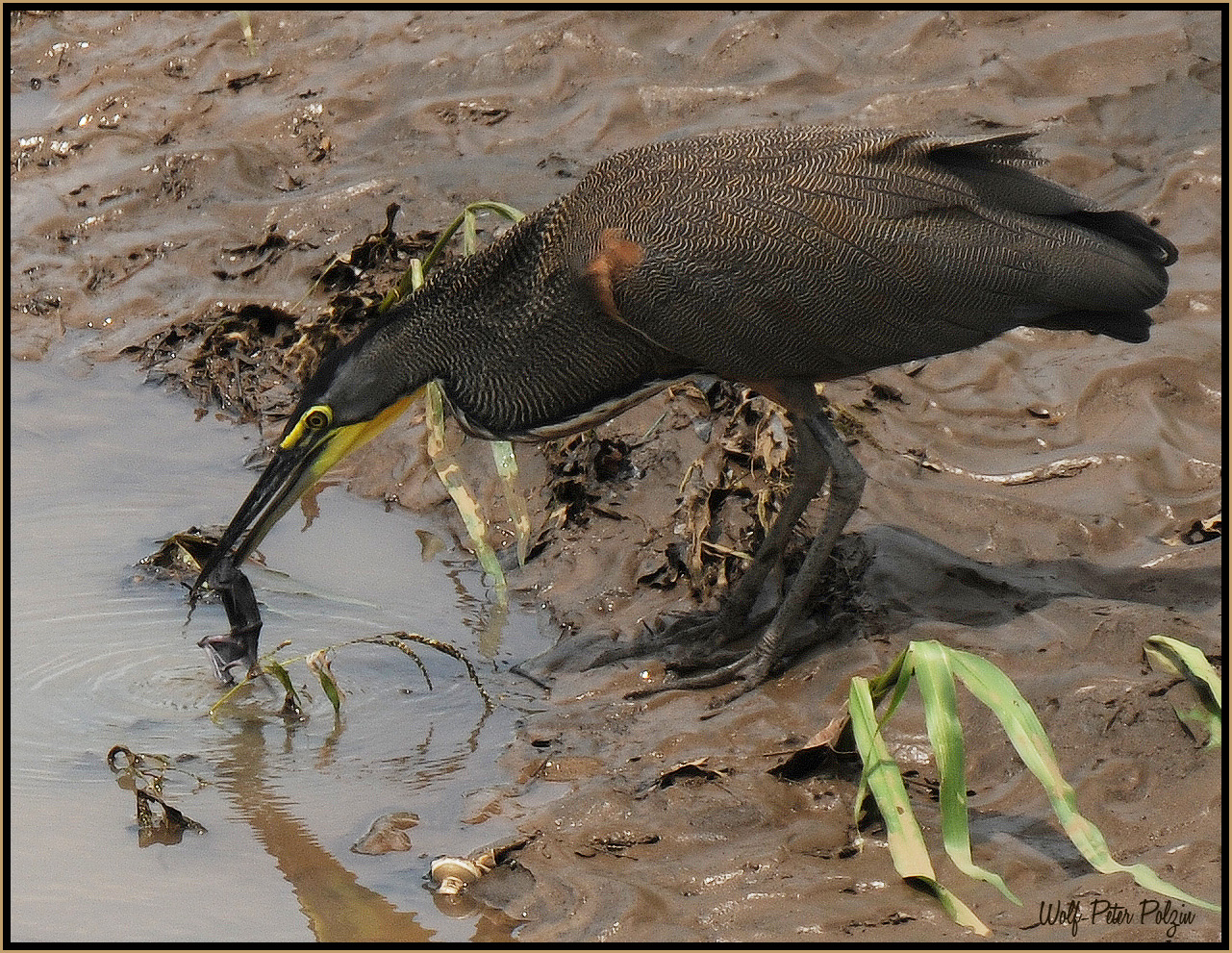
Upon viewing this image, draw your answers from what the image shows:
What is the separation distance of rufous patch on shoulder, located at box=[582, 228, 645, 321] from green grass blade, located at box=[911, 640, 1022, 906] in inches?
80.6

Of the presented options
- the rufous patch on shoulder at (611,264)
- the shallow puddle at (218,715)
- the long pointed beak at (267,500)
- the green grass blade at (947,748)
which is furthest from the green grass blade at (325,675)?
the green grass blade at (947,748)

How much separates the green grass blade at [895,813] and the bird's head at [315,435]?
98.0 inches

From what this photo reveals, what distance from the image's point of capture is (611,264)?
5.99 meters

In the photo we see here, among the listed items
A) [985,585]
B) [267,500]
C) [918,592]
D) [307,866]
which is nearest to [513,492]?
[267,500]

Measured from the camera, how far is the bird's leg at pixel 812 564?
611 centimetres

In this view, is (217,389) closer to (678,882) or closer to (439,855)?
(439,855)

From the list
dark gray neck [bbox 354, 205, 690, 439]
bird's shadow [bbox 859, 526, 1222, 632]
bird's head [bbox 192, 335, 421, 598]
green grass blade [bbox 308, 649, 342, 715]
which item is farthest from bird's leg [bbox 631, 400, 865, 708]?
bird's head [bbox 192, 335, 421, 598]

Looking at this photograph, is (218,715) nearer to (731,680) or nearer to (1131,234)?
(731,680)

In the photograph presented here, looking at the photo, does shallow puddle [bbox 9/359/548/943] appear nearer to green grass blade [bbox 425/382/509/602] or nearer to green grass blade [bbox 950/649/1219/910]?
green grass blade [bbox 425/382/509/602]

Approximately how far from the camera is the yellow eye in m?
6.19

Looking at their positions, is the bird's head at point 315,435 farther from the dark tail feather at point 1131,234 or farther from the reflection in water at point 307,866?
the dark tail feather at point 1131,234

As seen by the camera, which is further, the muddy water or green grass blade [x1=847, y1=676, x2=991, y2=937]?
the muddy water

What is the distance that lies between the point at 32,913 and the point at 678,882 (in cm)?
216

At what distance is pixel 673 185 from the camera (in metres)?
6.06
